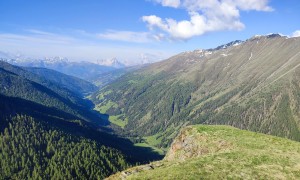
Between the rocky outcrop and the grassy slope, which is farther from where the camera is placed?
the rocky outcrop

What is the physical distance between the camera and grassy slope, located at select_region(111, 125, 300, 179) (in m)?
53.4

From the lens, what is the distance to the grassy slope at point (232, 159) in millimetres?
53406

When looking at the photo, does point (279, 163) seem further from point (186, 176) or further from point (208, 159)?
point (186, 176)

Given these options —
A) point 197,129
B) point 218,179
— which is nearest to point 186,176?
point 218,179

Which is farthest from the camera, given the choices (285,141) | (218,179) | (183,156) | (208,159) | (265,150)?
(183,156)

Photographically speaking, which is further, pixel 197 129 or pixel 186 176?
pixel 197 129

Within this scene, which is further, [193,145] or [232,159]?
[193,145]

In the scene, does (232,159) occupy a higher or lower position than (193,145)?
higher

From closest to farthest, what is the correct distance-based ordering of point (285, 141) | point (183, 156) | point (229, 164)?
point (229, 164) → point (285, 141) → point (183, 156)

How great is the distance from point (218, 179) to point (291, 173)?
544 inches

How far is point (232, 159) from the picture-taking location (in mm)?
59938

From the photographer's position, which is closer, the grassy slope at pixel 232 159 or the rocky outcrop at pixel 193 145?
the grassy slope at pixel 232 159

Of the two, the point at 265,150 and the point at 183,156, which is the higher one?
the point at 265,150

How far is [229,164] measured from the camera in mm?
57125
